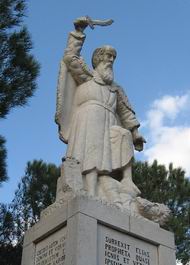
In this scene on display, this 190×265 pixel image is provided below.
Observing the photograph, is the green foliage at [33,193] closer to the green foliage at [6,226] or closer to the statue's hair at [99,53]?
the green foliage at [6,226]

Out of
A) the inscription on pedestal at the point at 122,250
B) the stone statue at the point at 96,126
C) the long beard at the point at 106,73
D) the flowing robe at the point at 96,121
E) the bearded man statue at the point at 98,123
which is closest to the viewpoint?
the inscription on pedestal at the point at 122,250

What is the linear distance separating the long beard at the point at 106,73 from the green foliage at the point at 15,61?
10.3ft

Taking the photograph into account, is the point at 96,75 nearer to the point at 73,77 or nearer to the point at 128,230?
the point at 73,77

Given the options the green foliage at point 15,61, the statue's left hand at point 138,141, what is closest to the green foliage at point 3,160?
the green foliage at point 15,61

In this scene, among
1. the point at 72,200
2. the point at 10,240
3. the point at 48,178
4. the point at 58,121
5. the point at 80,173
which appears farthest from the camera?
the point at 48,178

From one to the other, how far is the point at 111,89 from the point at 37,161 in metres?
7.79

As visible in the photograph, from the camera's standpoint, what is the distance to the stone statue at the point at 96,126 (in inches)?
256

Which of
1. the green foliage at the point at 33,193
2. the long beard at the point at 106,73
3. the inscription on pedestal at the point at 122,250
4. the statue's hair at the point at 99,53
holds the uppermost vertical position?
the green foliage at the point at 33,193

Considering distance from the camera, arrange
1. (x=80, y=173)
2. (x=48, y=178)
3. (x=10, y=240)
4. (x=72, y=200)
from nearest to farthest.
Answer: (x=72, y=200)
(x=80, y=173)
(x=10, y=240)
(x=48, y=178)

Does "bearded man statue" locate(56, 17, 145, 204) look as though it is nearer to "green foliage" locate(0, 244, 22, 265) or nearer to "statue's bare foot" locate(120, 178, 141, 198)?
"statue's bare foot" locate(120, 178, 141, 198)

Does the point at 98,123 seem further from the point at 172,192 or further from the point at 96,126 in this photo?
the point at 172,192

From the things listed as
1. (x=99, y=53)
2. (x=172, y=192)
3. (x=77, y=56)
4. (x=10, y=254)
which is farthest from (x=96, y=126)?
(x=172, y=192)

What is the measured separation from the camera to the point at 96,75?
761 centimetres

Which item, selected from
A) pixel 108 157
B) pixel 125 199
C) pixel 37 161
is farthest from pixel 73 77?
pixel 37 161
